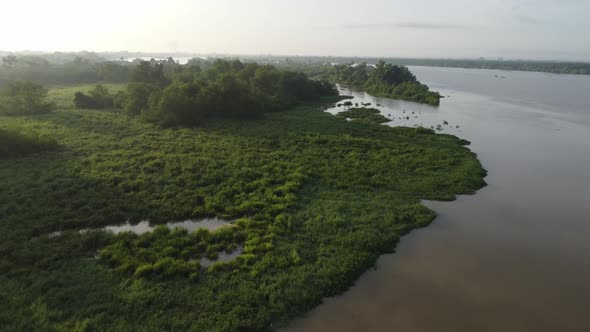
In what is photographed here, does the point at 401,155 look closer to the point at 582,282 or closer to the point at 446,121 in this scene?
the point at 582,282

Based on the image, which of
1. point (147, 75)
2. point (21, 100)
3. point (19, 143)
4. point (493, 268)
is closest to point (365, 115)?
point (493, 268)

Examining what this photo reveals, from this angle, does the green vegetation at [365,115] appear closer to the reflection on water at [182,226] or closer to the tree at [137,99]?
the tree at [137,99]

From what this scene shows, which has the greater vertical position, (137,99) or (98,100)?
(137,99)

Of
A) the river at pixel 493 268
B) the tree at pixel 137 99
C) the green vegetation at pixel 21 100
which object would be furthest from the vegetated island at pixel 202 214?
the tree at pixel 137 99

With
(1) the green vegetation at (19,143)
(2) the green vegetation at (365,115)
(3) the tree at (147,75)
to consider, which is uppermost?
(3) the tree at (147,75)

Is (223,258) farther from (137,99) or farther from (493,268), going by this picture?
(137,99)

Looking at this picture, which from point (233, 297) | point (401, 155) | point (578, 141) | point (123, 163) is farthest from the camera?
point (578, 141)

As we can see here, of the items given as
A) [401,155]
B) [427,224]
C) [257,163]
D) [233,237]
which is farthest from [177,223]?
[401,155]
